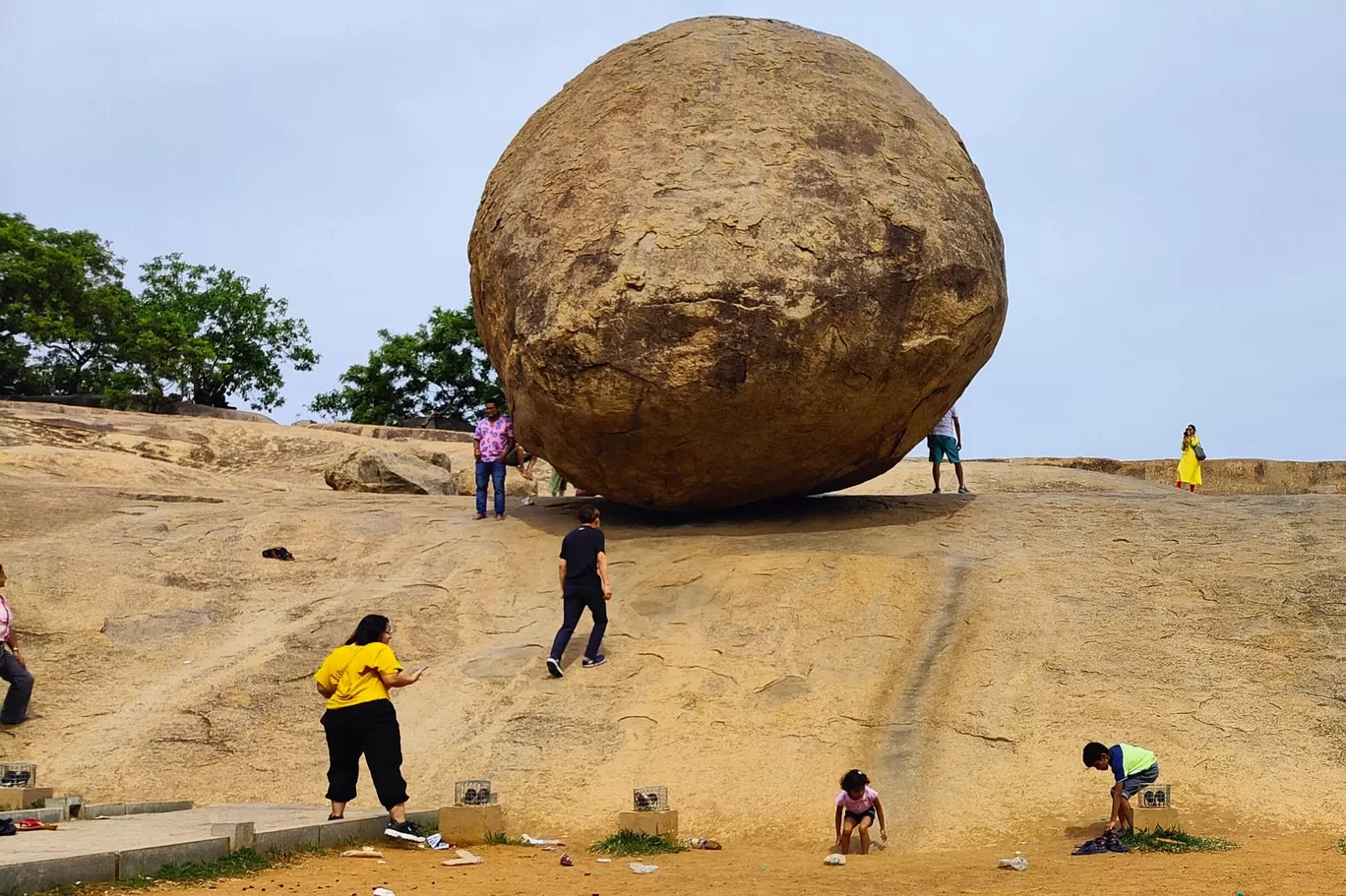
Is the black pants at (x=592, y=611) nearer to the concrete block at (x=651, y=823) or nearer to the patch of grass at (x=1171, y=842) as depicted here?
the concrete block at (x=651, y=823)

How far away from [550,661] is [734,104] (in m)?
4.48

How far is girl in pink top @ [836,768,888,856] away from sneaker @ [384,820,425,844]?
2.01 metres

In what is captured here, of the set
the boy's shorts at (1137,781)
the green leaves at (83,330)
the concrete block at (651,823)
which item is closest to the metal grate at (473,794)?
the concrete block at (651,823)

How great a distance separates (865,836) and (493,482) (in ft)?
20.4

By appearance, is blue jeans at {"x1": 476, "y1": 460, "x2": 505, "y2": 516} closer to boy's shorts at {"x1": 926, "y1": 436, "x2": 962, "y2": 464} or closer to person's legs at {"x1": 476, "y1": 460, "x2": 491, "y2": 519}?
person's legs at {"x1": 476, "y1": 460, "x2": 491, "y2": 519}

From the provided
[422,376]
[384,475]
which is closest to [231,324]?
[422,376]

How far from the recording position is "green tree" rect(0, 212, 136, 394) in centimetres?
3020

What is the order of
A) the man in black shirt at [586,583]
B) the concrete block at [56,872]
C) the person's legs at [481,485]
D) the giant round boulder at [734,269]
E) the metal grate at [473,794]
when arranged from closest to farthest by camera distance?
the concrete block at [56,872]
the metal grate at [473,794]
the man in black shirt at [586,583]
the giant round boulder at [734,269]
the person's legs at [481,485]

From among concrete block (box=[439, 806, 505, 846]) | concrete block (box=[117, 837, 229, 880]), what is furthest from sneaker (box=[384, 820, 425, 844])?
concrete block (box=[117, 837, 229, 880])

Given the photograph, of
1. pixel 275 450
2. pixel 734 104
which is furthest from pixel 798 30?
pixel 275 450

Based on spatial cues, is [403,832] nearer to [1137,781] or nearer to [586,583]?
[586,583]

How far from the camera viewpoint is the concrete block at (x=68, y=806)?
6.61 metres

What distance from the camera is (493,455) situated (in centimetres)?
1207

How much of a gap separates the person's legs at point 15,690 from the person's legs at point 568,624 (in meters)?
3.23
